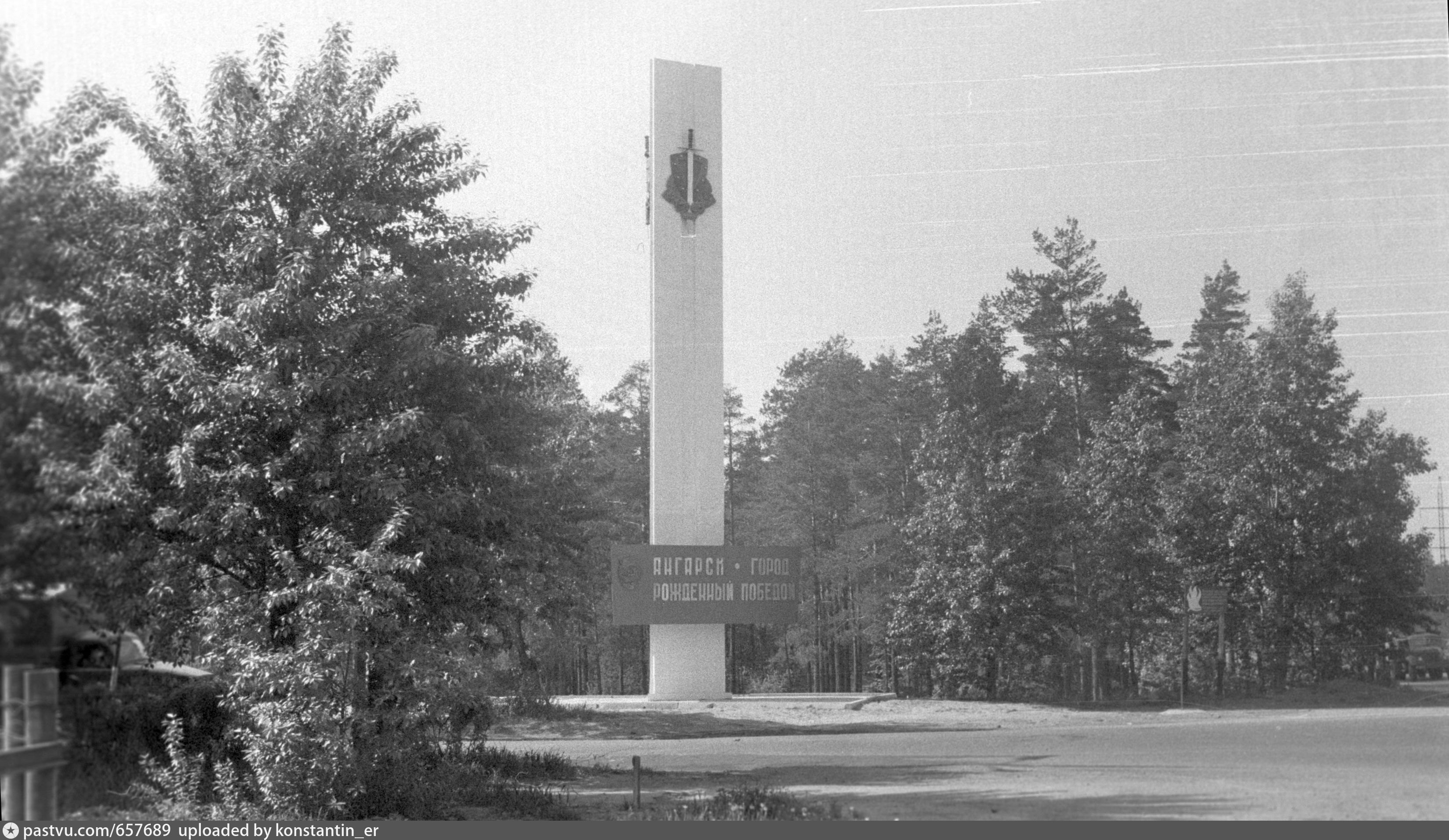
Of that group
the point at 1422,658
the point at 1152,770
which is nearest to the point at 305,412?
the point at 1152,770

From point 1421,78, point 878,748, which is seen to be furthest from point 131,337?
point 1421,78

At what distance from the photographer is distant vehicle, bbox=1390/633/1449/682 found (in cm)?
1033

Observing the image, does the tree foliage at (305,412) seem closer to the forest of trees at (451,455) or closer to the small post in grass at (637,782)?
the forest of trees at (451,455)

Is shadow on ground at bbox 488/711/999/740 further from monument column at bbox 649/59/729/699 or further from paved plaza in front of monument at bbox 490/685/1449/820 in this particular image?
monument column at bbox 649/59/729/699

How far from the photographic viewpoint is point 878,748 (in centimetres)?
1177

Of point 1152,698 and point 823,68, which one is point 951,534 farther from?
point 823,68

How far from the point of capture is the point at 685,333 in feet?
42.9

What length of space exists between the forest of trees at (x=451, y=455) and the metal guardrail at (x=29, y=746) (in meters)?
0.77

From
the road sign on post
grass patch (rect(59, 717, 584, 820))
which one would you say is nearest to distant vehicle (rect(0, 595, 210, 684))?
grass patch (rect(59, 717, 584, 820))

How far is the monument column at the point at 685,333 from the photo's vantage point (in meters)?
12.9

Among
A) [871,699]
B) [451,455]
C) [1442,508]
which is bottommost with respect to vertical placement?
[871,699]

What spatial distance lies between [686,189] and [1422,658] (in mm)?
7588

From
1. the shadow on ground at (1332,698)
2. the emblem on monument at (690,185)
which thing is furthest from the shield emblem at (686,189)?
the shadow on ground at (1332,698)

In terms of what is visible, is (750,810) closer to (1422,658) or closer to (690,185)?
(1422,658)
